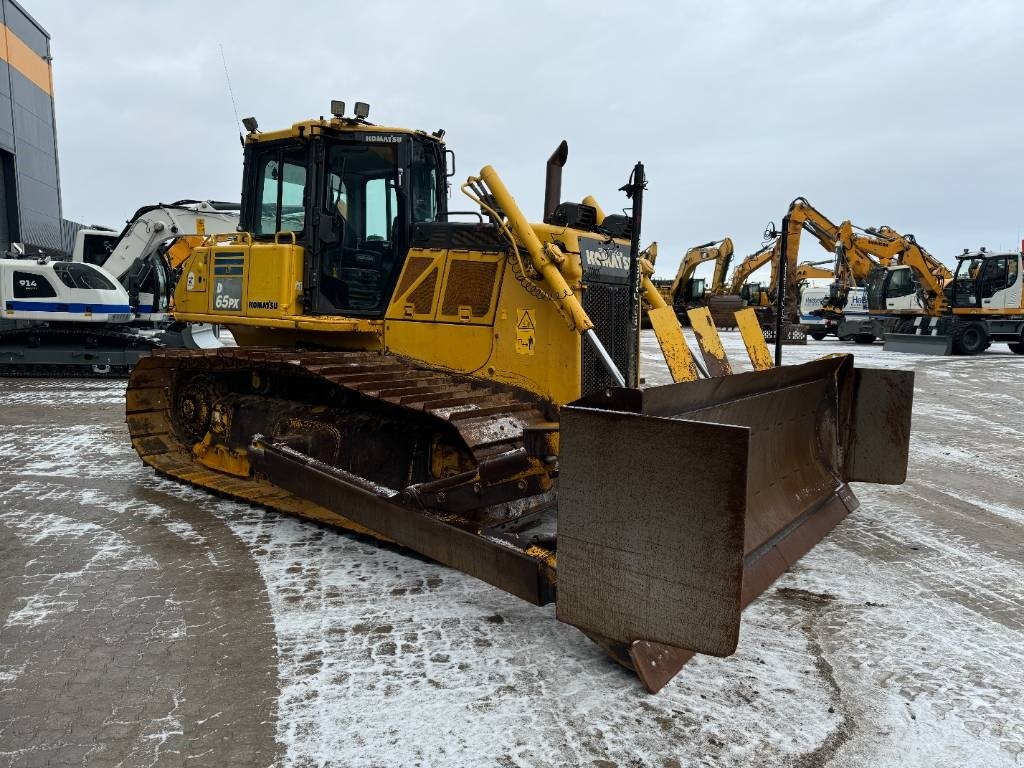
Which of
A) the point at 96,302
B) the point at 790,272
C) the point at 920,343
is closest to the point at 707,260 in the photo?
the point at 790,272

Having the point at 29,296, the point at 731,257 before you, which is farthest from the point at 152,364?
the point at 731,257

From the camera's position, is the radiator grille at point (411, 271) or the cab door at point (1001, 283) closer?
the radiator grille at point (411, 271)

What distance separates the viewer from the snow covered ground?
2.40m

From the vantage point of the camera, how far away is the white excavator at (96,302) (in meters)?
12.9

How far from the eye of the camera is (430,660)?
2938 millimetres

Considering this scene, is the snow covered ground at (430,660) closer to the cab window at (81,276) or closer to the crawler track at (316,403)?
the crawler track at (316,403)

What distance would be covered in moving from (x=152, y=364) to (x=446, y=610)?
12.6 feet

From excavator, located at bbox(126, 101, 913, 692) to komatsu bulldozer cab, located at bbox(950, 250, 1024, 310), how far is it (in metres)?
19.1

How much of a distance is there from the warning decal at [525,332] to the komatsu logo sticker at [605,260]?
502 mm

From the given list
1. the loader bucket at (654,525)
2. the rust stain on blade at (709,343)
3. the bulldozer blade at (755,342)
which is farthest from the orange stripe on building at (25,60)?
the loader bucket at (654,525)

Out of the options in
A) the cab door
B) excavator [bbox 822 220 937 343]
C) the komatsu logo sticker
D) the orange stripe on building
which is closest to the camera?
the komatsu logo sticker

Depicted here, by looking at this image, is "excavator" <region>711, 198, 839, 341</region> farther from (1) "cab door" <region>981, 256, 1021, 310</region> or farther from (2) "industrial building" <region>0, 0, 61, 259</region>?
(2) "industrial building" <region>0, 0, 61, 259</region>

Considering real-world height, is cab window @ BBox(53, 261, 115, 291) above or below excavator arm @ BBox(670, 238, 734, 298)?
below

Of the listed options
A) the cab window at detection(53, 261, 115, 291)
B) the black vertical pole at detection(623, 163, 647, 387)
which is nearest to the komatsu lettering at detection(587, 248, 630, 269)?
the black vertical pole at detection(623, 163, 647, 387)
